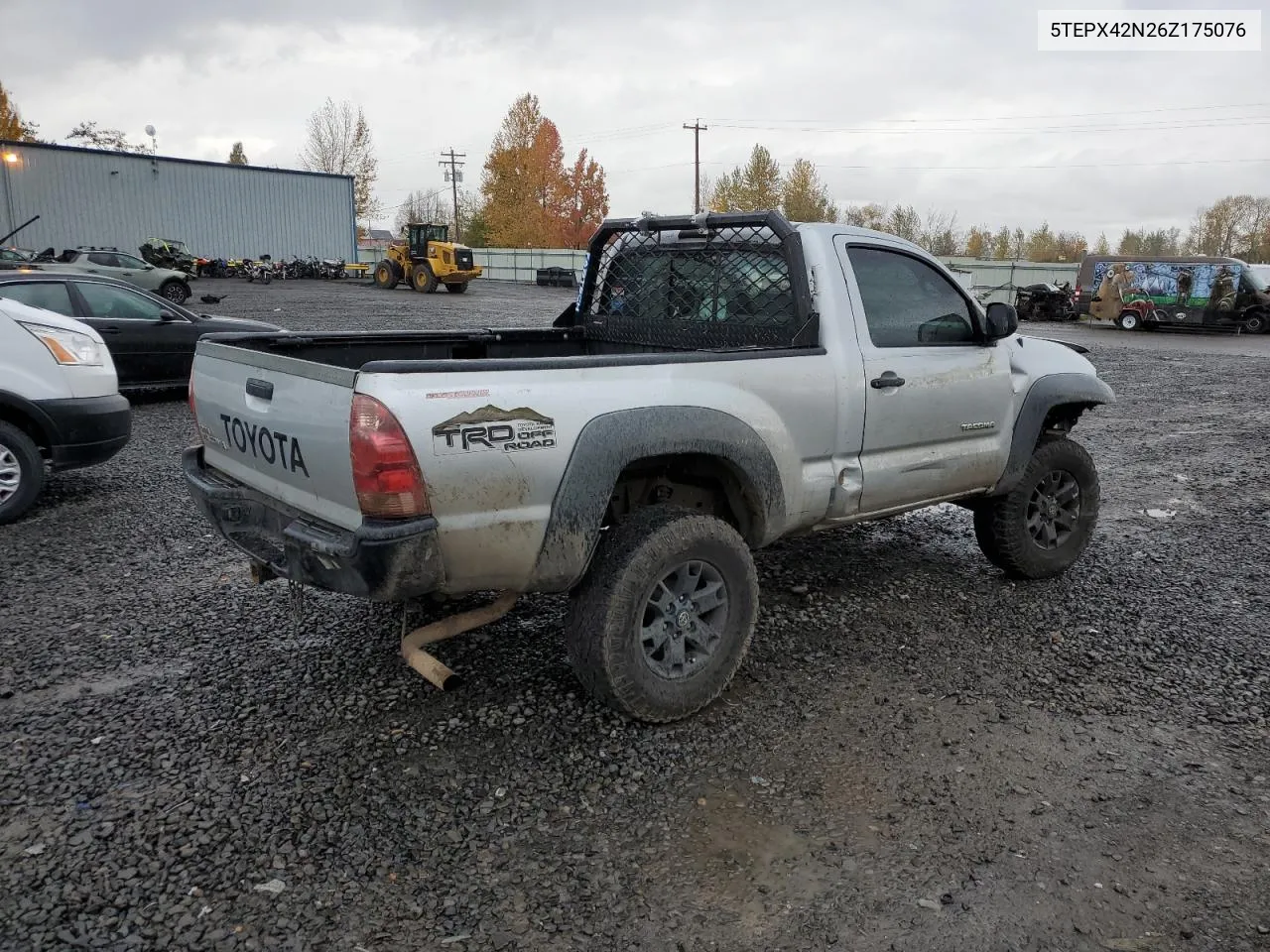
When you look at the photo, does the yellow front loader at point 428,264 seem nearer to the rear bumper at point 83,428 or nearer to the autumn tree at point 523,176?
the autumn tree at point 523,176

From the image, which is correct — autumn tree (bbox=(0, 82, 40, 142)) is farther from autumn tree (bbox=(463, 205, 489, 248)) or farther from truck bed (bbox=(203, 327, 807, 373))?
truck bed (bbox=(203, 327, 807, 373))

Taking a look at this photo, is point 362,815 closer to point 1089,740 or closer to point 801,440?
point 801,440

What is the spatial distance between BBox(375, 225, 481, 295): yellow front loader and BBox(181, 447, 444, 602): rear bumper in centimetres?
3332

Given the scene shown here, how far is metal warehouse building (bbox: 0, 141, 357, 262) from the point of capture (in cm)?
3962

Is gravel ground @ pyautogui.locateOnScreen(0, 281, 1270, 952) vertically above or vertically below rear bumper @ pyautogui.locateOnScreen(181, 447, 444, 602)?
below

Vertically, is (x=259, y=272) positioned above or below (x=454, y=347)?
above

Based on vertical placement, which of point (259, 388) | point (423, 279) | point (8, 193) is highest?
point (8, 193)

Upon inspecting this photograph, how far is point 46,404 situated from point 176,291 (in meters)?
22.3

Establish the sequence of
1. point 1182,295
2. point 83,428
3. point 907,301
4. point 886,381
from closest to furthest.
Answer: point 886,381, point 907,301, point 83,428, point 1182,295

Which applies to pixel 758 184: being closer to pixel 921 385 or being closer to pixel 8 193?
pixel 8 193

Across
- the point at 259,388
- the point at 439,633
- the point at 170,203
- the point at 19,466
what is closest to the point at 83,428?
the point at 19,466

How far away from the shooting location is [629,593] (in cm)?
333

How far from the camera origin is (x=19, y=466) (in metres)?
6.03

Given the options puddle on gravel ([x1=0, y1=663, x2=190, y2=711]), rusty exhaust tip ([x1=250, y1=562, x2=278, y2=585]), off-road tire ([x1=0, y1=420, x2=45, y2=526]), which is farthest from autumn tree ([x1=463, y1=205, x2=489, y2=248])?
rusty exhaust tip ([x1=250, y1=562, x2=278, y2=585])
